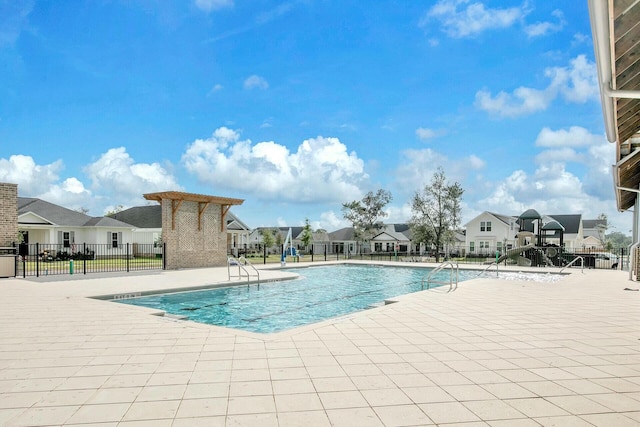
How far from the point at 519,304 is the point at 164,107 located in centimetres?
1932

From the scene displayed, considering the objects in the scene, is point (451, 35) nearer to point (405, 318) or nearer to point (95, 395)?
point (405, 318)

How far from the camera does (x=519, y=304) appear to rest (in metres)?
8.60

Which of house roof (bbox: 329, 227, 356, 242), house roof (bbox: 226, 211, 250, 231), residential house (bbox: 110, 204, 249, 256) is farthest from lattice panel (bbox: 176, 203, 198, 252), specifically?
house roof (bbox: 329, 227, 356, 242)

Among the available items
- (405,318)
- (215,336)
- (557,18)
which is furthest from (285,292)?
(557,18)

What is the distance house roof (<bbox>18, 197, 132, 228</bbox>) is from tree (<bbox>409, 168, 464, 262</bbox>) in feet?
84.2

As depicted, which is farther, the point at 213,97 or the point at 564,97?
the point at 213,97

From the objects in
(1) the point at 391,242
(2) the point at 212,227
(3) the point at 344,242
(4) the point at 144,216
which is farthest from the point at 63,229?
A: (1) the point at 391,242

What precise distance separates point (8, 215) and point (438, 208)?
31.3m

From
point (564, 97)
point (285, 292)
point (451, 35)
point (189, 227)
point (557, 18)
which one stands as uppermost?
point (451, 35)

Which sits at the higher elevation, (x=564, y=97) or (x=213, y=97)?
(x=213, y=97)

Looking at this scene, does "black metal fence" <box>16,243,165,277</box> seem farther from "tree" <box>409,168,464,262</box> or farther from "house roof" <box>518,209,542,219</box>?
"house roof" <box>518,209,542,219</box>

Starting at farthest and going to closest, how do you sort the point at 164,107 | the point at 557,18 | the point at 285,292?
the point at 164,107
the point at 285,292
the point at 557,18

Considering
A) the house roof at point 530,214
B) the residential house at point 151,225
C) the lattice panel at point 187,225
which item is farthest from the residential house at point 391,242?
the lattice panel at point 187,225

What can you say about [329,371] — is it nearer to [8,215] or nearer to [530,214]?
[8,215]
